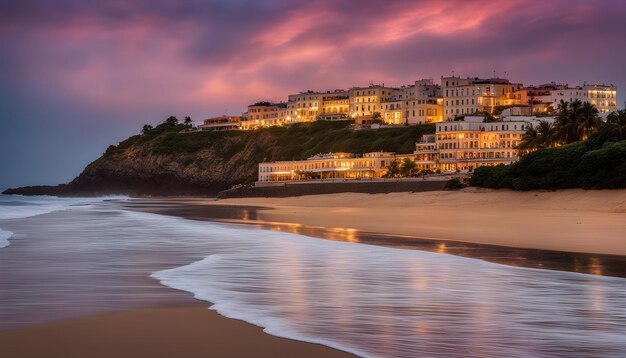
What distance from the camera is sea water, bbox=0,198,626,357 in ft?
31.6

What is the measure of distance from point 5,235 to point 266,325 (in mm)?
22881

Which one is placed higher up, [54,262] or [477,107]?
[477,107]

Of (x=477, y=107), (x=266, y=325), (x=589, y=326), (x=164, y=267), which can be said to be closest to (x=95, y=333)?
(x=266, y=325)

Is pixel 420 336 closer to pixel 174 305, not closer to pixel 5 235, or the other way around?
pixel 174 305

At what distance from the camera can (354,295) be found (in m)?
13.6

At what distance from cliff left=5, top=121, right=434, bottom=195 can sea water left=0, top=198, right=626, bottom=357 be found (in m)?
122

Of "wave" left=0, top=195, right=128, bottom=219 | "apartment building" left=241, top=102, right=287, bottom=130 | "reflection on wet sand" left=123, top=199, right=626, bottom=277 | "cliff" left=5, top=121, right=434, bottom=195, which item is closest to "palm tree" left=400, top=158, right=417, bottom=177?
"cliff" left=5, top=121, right=434, bottom=195

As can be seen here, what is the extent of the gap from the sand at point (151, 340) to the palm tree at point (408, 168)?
Result: 9684cm

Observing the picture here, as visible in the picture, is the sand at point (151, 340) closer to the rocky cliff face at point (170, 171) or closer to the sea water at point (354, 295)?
the sea water at point (354, 295)

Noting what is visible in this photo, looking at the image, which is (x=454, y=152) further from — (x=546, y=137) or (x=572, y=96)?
(x=572, y=96)

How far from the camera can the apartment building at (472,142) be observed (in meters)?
115

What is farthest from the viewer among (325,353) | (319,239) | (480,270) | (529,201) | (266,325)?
(529,201)

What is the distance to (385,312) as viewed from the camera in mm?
11688

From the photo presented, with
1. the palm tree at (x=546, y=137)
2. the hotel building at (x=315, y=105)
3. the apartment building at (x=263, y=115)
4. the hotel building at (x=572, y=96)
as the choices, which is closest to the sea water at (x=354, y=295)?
the palm tree at (x=546, y=137)
